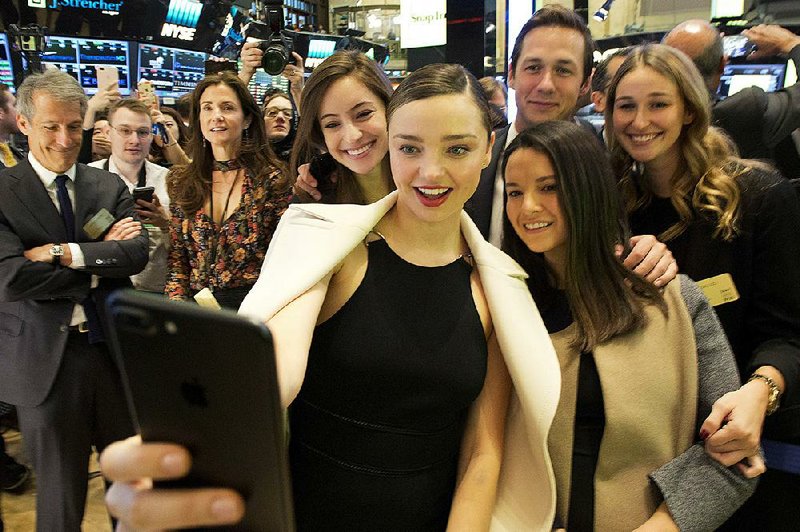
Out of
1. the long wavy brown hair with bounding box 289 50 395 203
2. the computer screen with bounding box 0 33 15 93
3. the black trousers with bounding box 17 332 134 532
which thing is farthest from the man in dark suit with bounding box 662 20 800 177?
the computer screen with bounding box 0 33 15 93

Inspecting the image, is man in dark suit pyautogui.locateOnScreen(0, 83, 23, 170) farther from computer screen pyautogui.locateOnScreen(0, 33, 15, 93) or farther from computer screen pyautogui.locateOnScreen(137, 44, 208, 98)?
computer screen pyautogui.locateOnScreen(137, 44, 208, 98)

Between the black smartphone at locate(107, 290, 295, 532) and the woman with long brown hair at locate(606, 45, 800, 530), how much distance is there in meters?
1.13

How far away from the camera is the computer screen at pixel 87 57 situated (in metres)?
6.26

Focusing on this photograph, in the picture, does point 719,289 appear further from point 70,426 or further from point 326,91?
point 70,426

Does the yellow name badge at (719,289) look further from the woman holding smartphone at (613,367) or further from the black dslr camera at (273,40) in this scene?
the black dslr camera at (273,40)

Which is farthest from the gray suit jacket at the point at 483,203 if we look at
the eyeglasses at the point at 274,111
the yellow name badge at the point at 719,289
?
the eyeglasses at the point at 274,111

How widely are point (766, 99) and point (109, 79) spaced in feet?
12.1

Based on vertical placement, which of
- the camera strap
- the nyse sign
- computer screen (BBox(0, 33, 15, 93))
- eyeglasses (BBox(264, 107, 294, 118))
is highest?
the nyse sign

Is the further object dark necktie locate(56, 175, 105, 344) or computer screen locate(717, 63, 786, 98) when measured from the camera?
computer screen locate(717, 63, 786, 98)

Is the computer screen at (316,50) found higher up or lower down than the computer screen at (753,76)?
higher up

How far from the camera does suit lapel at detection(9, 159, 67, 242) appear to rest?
2.56 m

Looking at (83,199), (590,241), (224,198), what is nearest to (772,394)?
(590,241)

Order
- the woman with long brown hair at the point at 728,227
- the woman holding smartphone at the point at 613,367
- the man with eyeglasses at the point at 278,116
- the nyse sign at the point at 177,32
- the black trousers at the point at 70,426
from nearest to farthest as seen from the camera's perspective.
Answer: the woman holding smartphone at the point at 613,367 < the woman with long brown hair at the point at 728,227 < the black trousers at the point at 70,426 < the man with eyeglasses at the point at 278,116 < the nyse sign at the point at 177,32

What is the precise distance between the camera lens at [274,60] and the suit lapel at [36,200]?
45.4 inches
